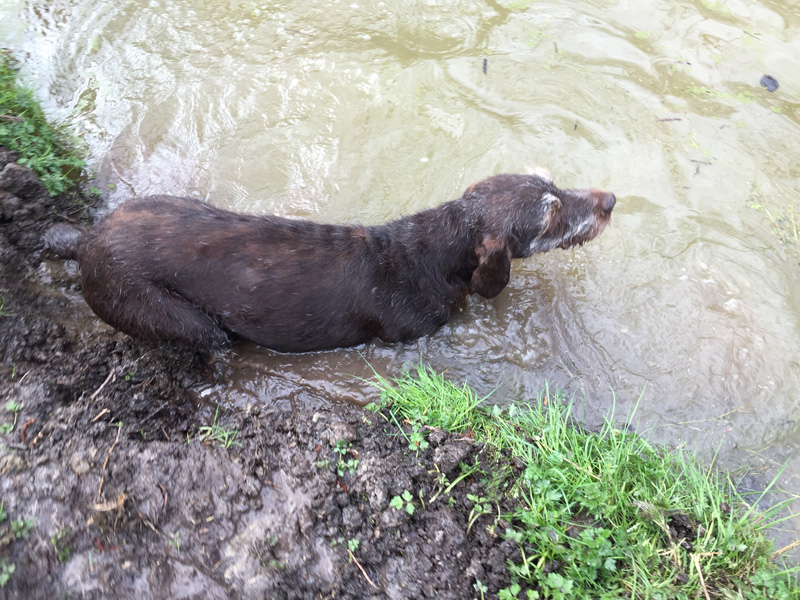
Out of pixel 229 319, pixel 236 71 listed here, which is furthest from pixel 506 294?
pixel 236 71

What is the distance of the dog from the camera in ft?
11.8

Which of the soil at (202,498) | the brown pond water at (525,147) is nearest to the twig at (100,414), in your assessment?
the soil at (202,498)

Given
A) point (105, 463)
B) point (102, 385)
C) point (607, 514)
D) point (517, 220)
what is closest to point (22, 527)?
point (105, 463)

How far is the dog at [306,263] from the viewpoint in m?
3.60

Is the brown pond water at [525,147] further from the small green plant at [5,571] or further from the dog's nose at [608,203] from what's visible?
the small green plant at [5,571]

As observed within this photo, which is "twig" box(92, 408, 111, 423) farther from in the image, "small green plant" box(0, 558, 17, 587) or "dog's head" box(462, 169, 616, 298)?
"dog's head" box(462, 169, 616, 298)

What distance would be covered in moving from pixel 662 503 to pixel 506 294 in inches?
89.5

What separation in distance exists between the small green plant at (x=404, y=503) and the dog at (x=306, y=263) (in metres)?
1.53

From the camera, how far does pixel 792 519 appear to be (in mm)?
3373

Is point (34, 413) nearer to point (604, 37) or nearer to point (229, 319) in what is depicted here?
point (229, 319)

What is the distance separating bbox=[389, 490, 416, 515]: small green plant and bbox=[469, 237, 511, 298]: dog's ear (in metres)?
1.89

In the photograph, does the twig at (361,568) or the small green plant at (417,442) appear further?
the small green plant at (417,442)

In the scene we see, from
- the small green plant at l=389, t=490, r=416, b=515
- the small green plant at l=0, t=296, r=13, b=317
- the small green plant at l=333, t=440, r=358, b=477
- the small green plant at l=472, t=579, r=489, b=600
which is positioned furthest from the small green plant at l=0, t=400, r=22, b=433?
the small green plant at l=472, t=579, r=489, b=600

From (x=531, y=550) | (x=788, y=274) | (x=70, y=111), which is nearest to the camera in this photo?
(x=531, y=550)
